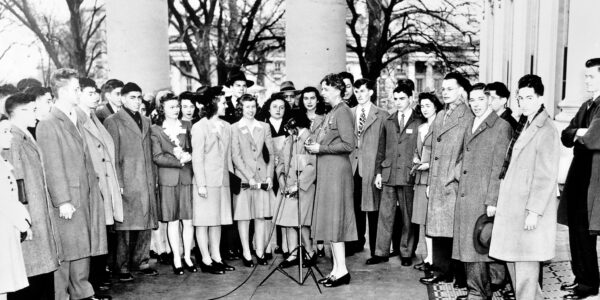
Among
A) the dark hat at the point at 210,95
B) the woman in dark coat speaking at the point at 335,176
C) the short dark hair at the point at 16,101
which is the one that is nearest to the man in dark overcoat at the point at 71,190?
the short dark hair at the point at 16,101

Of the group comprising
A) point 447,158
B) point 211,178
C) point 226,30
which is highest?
point 226,30

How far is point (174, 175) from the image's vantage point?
7516 millimetres

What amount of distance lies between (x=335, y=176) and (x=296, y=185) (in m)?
1.07

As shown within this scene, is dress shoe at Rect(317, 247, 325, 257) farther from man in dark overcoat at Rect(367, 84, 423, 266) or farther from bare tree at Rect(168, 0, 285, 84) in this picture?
bare tree at Rect(168, 0, 285, 84)

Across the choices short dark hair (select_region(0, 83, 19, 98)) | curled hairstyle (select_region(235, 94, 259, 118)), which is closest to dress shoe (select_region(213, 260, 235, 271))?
curled hairstyle (select_region(235, 94, 259, 118))

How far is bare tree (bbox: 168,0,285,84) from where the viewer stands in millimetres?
22875

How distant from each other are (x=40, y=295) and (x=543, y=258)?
4140 millimetres

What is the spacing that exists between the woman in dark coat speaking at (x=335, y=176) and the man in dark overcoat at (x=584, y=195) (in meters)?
2.12

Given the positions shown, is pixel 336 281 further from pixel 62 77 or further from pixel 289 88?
pixel 289 88

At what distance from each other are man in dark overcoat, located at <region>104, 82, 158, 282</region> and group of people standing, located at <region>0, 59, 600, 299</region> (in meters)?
0.02

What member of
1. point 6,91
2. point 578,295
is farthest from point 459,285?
point 6,91

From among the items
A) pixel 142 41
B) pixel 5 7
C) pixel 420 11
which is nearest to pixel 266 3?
pixel 420 11

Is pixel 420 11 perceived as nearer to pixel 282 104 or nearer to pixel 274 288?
pixel 282 104

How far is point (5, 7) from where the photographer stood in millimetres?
22531
